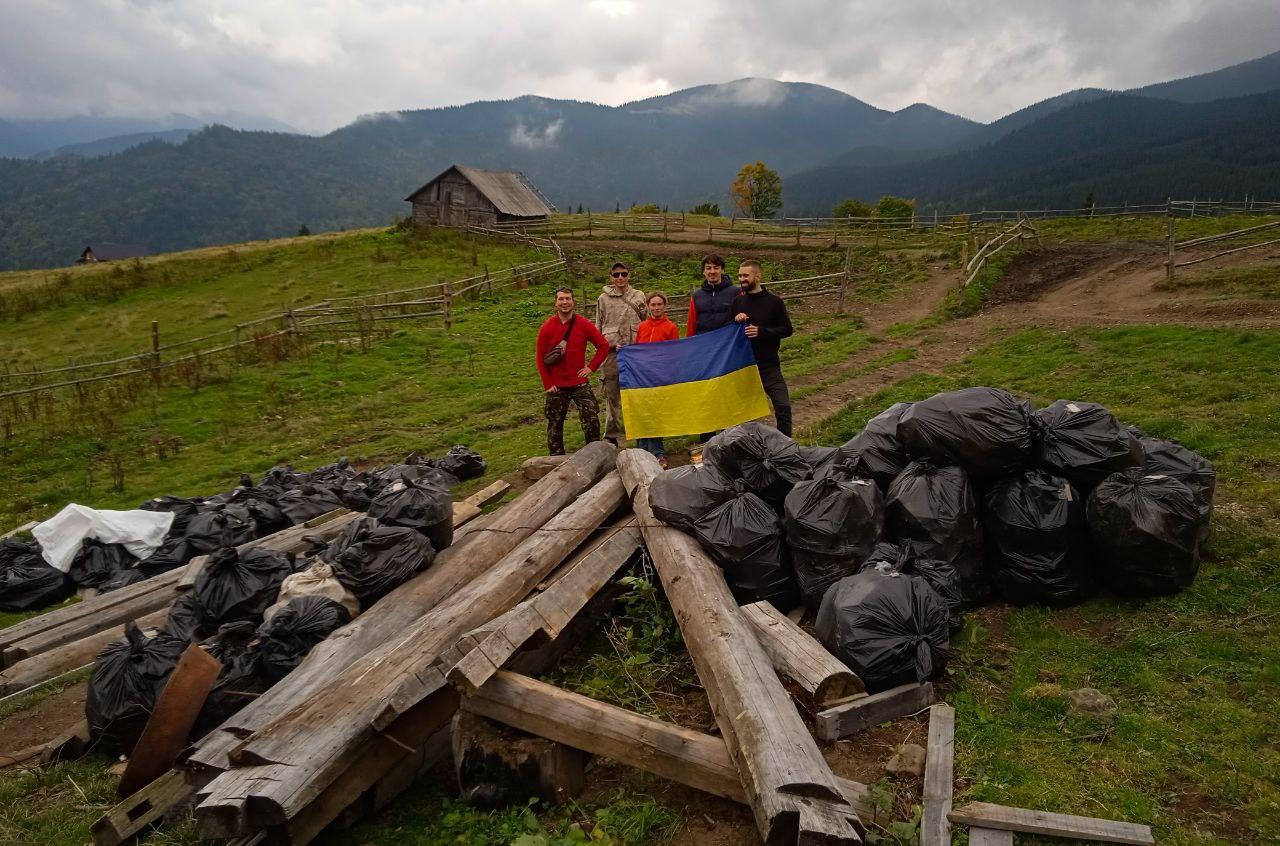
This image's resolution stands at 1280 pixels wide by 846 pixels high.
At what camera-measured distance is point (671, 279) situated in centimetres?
2612

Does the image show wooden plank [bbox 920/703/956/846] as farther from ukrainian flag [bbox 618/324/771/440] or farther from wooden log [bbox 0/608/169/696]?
wooden log [bbox 0/608/169/696]

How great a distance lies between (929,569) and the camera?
172 inches

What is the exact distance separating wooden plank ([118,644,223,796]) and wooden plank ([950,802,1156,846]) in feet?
13.0

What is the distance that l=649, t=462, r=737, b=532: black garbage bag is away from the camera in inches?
195

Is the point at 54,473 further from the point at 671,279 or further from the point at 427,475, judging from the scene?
the point at 671,279

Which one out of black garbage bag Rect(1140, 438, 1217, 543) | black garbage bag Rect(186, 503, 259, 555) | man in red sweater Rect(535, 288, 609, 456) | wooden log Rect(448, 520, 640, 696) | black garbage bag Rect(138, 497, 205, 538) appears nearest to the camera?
wooden log Rect(448, 520, 640, 696)

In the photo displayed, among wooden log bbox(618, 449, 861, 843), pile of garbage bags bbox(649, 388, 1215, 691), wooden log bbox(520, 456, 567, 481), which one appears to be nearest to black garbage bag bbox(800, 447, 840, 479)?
pile of garbage bags bbox(649, 388, 1215, 691)

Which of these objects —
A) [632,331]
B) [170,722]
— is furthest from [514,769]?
[632,331]

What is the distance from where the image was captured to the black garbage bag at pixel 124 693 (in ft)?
14.0

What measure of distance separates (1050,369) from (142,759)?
35.8 feet

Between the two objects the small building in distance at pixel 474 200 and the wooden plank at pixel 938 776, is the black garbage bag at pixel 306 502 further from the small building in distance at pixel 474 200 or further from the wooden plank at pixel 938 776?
the small building in distance at pixel 474 200

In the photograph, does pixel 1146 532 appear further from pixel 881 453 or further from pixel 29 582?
pixel 29 582

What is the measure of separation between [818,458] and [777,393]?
236 cm

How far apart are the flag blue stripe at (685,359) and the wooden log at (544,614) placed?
2.72 m
